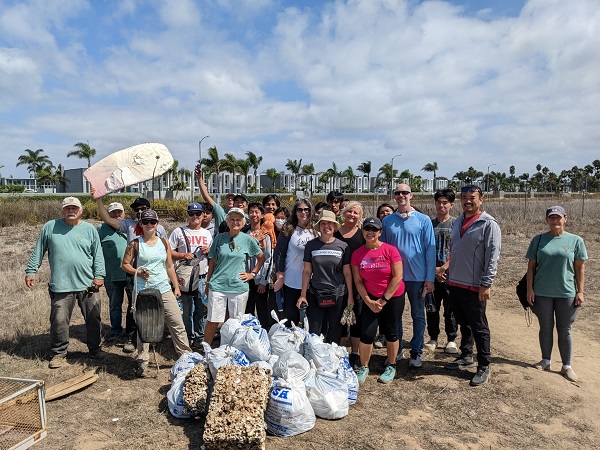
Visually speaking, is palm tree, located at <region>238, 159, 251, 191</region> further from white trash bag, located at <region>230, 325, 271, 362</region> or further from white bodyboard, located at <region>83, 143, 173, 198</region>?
white trash bag, located at <region>230, 325, 271, 362</region>

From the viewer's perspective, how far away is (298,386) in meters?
3.57

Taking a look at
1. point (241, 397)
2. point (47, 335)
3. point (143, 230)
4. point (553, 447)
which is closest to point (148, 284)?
point (143, 230)

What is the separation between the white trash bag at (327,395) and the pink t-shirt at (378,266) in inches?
39.0

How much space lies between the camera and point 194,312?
5.69 m

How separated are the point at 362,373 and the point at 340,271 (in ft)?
3.56

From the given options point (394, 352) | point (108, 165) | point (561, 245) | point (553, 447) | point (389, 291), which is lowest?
point (553, 447)

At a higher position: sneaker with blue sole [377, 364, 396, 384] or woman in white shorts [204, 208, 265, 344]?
woman in white shorts [204, 208, 265, 344]

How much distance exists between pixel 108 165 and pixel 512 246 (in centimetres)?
1375

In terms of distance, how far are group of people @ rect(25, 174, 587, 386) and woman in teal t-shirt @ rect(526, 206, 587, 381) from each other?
0.04ft

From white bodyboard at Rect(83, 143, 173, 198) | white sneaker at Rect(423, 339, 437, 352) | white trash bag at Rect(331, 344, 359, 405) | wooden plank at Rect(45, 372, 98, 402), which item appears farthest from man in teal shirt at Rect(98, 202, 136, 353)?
white sneaker at Rect(423, 339, 437, 352)

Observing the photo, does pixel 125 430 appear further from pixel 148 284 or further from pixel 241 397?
pixel 148 284

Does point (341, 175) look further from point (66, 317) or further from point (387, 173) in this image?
point (66, 317)

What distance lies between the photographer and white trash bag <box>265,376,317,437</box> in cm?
342

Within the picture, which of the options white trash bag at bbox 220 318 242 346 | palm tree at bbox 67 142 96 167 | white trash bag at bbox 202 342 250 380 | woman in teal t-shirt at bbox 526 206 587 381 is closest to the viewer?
white trash bag at bbox 202 342 250 380
